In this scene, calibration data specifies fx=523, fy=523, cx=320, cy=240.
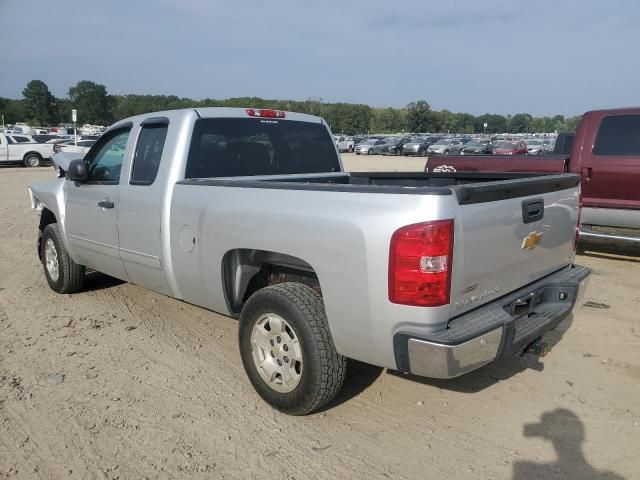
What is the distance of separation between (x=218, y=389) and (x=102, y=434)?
0.80 meters

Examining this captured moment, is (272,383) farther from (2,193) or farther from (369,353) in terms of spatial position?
(2,193)

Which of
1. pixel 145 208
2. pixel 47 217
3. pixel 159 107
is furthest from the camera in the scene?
pixel 159 107

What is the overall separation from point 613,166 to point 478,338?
5346mm

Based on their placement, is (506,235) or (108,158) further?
(108,158)

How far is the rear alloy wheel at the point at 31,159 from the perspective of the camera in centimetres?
2652

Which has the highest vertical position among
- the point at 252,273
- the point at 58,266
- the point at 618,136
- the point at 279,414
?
the point at 618,136

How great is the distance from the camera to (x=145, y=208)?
160 inches

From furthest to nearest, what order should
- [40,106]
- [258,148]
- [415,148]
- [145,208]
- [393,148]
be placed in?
1. [40,106]
2. [393,148]
3. [415,148]
4. [258,148]
5. [145,208]

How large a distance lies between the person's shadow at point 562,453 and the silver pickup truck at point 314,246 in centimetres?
59

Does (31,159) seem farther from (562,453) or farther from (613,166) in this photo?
(562,453)

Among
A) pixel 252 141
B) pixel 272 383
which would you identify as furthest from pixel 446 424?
pixel 252 141

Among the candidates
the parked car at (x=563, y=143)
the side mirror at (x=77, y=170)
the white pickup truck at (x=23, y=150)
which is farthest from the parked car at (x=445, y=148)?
the side mirror at (x=77, y=170)

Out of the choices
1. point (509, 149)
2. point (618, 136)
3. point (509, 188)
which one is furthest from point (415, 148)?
point (509, 188)

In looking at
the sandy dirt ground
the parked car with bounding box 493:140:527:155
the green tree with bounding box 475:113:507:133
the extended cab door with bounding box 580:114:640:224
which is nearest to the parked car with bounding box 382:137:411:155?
the parked car with bounding box 493:140:527:155
